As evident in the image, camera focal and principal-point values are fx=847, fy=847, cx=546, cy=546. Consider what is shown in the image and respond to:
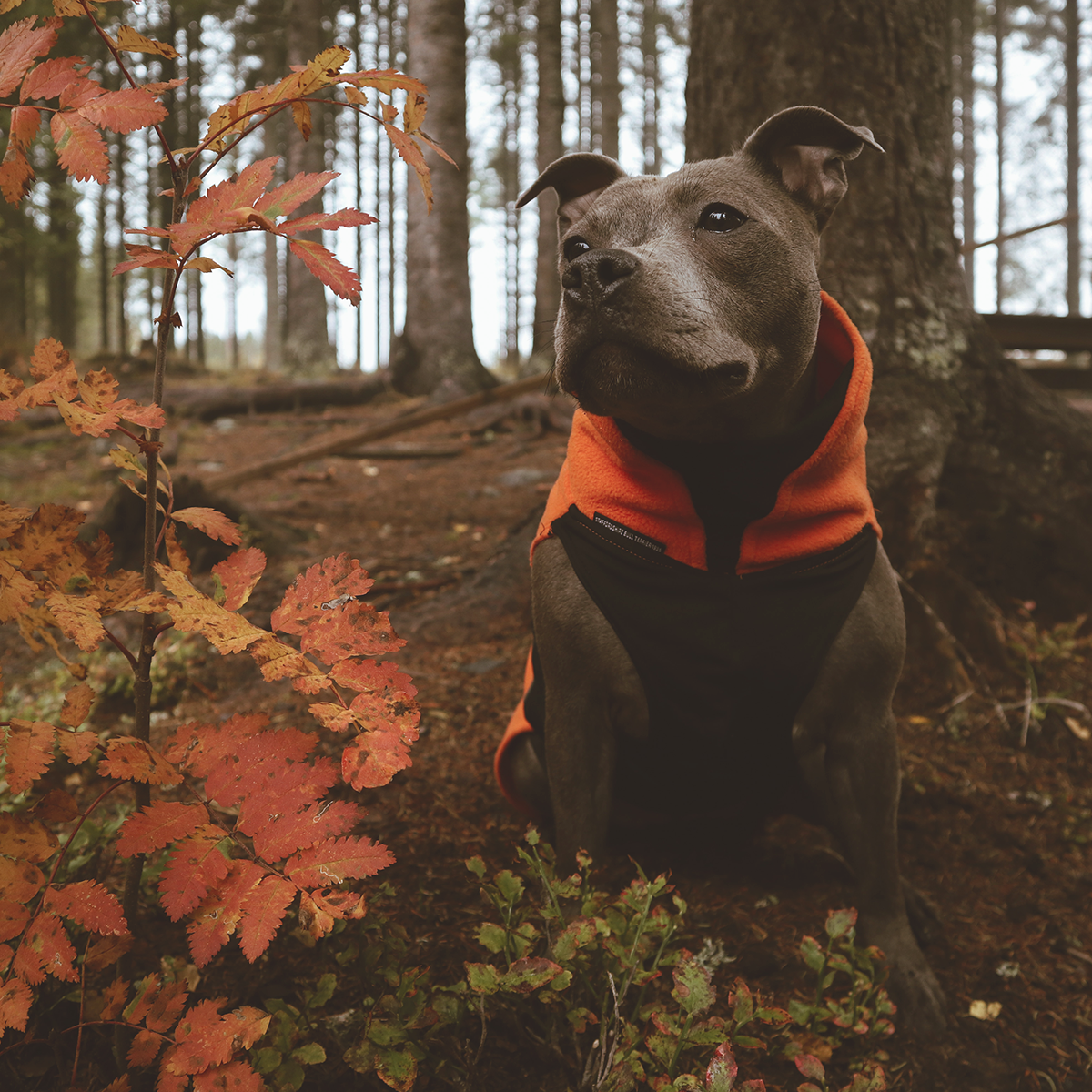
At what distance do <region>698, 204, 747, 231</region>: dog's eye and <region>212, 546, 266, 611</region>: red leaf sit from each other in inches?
57.7

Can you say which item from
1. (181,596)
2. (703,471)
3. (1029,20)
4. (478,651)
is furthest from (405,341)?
(1029,20)

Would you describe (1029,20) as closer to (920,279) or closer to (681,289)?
(920,279)

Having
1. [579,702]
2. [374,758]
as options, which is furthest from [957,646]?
[374,758]

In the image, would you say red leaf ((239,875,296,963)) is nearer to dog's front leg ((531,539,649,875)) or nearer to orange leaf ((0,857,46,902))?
orange leaf ((0,857,46,902))

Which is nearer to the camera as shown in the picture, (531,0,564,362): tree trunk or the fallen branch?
the fallen branch

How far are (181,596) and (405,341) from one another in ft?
34.5

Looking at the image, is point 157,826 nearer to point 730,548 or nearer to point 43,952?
A: point 43,952

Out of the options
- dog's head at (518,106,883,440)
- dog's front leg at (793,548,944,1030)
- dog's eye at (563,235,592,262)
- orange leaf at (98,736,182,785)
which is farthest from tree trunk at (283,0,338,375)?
orange leaf at (98,736,182,785)

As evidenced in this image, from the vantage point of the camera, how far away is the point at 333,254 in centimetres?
137

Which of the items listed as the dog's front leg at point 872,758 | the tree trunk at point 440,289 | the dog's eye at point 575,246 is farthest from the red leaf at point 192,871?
the tree trunk at point 440,289

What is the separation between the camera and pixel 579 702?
2262 millimetres

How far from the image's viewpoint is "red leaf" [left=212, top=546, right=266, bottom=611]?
1467 mm

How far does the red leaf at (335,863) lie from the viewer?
1.32 metres

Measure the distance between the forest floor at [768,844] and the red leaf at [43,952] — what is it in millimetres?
484
